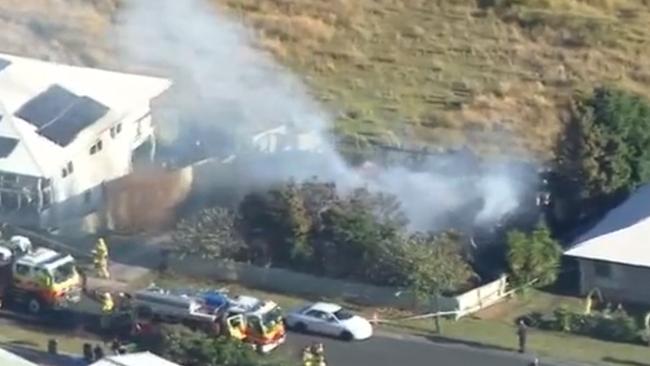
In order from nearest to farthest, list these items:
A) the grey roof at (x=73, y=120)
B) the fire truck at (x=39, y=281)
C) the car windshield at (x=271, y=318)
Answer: the car windshield at (x=271, y=318) < the fire truck at (x=39, y=281) < the grey roof at (x=73, y=120)

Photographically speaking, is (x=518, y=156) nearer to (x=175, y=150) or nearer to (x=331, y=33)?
(x=175, y=150)

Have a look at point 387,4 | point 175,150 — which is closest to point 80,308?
point 175,150

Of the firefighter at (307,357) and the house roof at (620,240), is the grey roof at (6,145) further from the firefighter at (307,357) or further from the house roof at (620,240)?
the house roof at (620,240)

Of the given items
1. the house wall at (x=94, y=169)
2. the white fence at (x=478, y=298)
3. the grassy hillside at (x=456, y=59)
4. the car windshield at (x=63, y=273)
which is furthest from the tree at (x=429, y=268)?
the grassy hillside at (x=456, y=59)

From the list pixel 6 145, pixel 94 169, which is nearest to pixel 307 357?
pixel 94 169

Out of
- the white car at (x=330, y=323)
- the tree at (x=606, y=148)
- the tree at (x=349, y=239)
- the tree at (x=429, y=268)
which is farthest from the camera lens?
the tree at (x=606, y=148)
